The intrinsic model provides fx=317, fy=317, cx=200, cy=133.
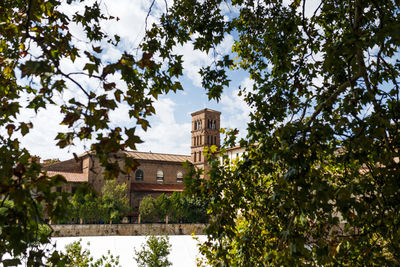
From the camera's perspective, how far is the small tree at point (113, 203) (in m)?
31.0

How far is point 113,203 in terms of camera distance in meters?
31.6

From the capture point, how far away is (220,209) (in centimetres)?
351

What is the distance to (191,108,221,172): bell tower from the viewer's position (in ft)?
160

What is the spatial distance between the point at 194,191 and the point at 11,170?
1829 millimetres

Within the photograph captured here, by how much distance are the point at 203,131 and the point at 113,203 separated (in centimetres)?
2015

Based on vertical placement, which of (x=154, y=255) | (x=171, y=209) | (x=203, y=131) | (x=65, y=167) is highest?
(x=203, y=131)

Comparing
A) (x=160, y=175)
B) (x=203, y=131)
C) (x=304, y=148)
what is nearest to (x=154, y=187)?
(x=160, y=175)

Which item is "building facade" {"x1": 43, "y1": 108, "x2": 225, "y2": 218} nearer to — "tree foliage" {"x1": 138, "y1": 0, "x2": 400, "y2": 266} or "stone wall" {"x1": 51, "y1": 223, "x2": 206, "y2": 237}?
"stone wall" {"x1": 51, "y1": 223, "x2": 206, "y2": 237}

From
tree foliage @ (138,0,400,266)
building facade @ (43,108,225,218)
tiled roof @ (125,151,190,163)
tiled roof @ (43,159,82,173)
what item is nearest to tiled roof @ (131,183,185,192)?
building facade @ (43,108,225,218)

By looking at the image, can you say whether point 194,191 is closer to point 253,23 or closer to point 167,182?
point 253,23

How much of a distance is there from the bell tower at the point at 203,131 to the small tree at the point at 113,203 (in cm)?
1692

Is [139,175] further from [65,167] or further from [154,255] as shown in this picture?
[154,255]

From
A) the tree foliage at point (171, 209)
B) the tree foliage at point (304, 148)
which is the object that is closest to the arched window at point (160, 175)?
the tree foliage at point (171, 209)

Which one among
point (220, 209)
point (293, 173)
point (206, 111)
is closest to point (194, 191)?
point (220, 209)
